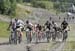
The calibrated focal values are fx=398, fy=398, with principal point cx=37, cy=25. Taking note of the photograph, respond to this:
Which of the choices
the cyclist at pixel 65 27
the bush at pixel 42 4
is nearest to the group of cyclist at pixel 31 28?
the cyclist at pixel 65 27

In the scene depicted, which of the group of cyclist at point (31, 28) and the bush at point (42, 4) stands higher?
the group of cyclist at point (31, 28)

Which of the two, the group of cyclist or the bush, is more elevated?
the group of cyclist

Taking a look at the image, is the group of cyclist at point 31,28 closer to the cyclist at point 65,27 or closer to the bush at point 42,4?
the cyclist at point 65,27

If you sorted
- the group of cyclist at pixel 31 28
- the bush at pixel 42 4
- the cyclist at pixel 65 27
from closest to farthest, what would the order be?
1. the group of cyclist at pixel 31 28
2. the cyclist at pixel 65 27
3. the bush at pixel 42 4

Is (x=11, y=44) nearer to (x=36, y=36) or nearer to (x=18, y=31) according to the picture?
(x=18, y=31)

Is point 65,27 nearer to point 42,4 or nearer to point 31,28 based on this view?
point 31,28

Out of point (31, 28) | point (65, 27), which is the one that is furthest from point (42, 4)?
point (31, 28)

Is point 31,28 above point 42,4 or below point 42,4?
above

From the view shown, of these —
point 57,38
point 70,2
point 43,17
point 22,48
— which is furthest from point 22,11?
→ point 22,48

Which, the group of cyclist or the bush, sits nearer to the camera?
the group of cyclist

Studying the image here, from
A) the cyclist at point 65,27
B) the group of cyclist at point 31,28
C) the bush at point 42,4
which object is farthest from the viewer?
the bush at point 42,4

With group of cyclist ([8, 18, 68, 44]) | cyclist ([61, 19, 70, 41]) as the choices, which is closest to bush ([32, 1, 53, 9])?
group of cyclist ([8, 18, 68, 44])

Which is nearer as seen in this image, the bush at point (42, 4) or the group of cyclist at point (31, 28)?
the group of cyclist at point (31, 28)

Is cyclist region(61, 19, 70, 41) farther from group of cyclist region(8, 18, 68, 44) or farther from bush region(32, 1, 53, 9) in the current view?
bush region(32, 1, 53, 9)
